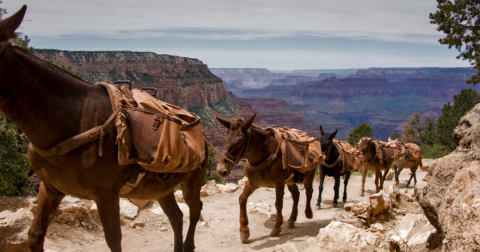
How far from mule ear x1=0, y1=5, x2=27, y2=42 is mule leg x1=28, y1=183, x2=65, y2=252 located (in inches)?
59.0

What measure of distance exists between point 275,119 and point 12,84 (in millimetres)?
133348

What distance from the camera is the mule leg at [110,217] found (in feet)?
10.4

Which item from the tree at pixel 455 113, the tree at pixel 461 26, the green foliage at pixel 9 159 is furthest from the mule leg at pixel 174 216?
the tree at pixel 455 113

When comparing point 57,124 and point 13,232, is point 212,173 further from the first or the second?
point 57,124

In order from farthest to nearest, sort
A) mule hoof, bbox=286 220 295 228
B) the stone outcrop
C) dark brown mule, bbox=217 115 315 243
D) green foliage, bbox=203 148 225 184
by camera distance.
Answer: green foliage, bbox=203 148 225 184 → mule hoof, bbox=286 220 295 228 → dark brown mule, bbox=217 115 315 243 → the stone outcrop

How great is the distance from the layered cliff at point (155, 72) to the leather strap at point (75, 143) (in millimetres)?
61223

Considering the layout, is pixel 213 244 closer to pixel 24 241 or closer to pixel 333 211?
pixel 24 241

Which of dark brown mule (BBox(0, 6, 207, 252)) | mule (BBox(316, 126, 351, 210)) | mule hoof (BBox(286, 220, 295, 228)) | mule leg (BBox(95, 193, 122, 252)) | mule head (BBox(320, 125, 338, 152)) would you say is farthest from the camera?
mule (BBox(316, 126, 351, 210))

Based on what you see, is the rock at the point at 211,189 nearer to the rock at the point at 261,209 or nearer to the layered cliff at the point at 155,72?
the rock at the point at 261,209

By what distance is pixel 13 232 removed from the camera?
446cm

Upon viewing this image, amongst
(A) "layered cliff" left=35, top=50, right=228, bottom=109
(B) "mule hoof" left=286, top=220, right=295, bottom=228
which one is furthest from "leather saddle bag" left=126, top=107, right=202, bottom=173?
(A) "layered cliff" left=35, top=50, right=228, bottom=109

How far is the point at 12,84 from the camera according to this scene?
2.72m

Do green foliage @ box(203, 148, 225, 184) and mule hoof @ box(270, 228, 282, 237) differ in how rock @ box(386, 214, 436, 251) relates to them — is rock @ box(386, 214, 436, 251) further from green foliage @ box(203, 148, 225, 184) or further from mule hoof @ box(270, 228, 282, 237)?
green foliage @ box(203, 148, 225, 184)

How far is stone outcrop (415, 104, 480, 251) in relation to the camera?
2445mm
